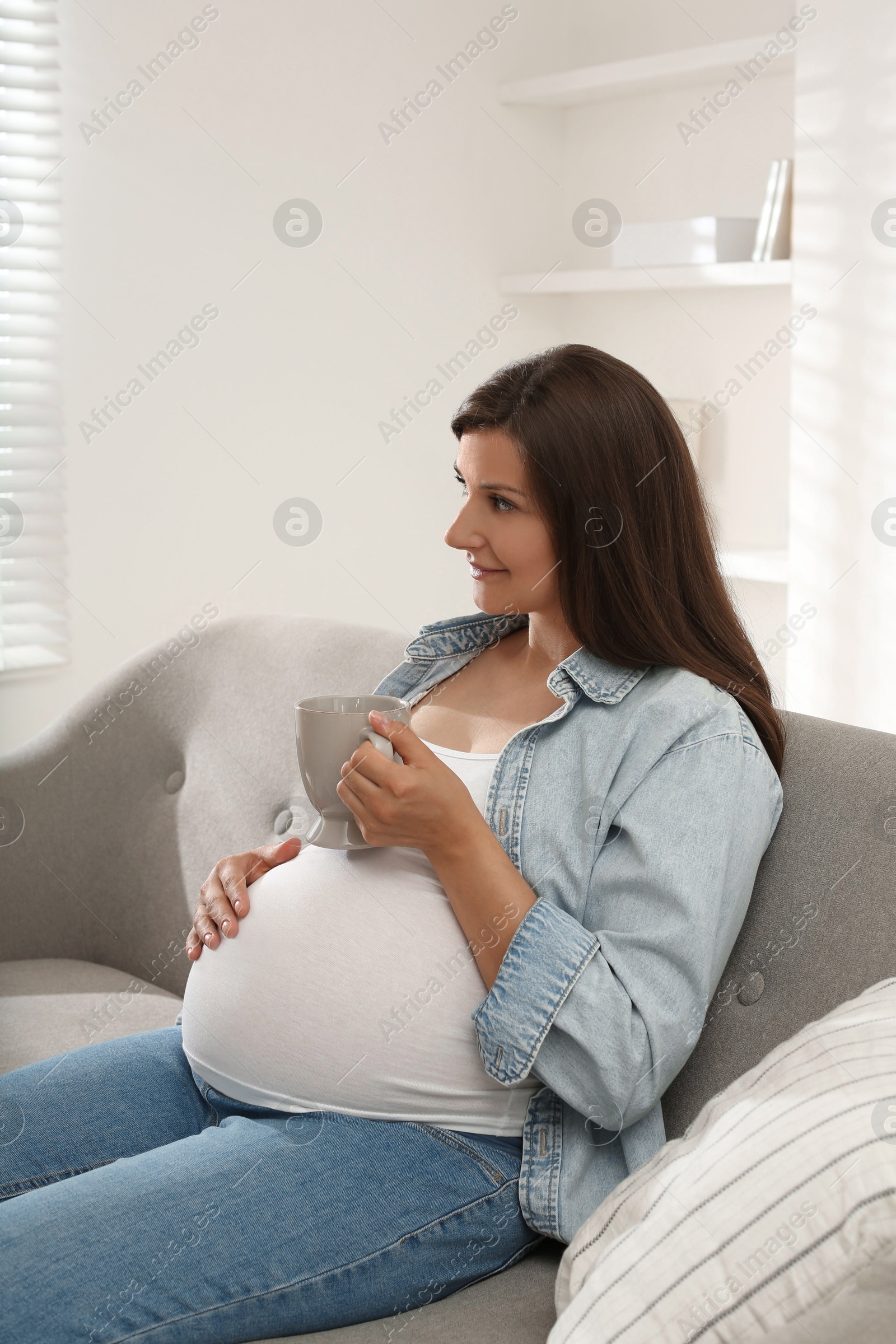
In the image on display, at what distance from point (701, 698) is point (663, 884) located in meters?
0.19

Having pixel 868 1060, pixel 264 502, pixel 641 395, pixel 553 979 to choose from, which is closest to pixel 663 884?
pixel 553 979

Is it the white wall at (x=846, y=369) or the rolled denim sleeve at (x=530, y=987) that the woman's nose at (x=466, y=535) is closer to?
the rolled denim sleeve at (x=530, y=987)

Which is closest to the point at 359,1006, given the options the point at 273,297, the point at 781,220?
the point at 781,220

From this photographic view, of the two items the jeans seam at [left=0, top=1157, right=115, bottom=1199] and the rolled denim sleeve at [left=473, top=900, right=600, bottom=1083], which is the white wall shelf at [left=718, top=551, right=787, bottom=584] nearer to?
the rolled denim sleeve at [left=473, top=900, right=600, bottom=1083]

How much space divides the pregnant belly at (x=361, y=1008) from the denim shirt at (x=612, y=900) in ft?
0.15

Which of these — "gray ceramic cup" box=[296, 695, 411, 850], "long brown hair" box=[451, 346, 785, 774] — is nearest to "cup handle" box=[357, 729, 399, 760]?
"gray ceramic cup" box=[296, 695, 411, 850]

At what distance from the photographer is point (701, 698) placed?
109 centimetres

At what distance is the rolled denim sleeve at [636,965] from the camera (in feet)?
3.15

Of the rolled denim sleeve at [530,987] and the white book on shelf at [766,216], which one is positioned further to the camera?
the white book on shelf at [766,216]

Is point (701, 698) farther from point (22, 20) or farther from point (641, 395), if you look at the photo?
point (22, 20)

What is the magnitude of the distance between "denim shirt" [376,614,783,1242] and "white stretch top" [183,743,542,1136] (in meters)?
0.04

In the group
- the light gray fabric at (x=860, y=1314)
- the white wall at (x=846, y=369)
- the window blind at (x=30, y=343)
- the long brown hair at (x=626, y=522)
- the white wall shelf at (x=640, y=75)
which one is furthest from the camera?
the white wall shelf at (x=640, y=75)

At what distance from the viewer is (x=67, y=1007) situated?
1520 mm

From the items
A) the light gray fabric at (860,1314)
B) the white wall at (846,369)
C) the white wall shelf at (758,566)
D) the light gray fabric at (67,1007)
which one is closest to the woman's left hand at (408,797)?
the light gray fabric at (860,1314)
